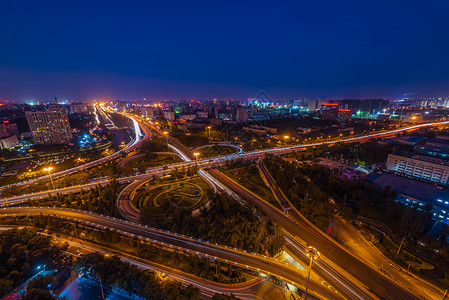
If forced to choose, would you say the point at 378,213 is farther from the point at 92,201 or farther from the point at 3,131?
the point at 3,131

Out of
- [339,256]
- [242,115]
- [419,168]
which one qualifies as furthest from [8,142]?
[419,168]

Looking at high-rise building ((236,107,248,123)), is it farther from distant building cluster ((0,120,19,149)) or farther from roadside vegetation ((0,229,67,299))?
roadside vegetation ((0,229,67,299))

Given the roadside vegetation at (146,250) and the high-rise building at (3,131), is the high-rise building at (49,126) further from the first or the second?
the roadside vegetation at (146,250)

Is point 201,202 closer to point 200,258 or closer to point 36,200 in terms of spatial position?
point 200,258

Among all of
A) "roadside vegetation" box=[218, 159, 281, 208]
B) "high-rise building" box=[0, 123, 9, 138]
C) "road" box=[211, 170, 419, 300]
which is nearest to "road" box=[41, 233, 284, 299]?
"road" box=[211, 170, 419, 300]

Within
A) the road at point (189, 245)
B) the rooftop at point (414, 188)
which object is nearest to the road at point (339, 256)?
the road at point (189, 245)

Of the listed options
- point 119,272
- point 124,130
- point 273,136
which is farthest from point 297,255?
point 124,130
